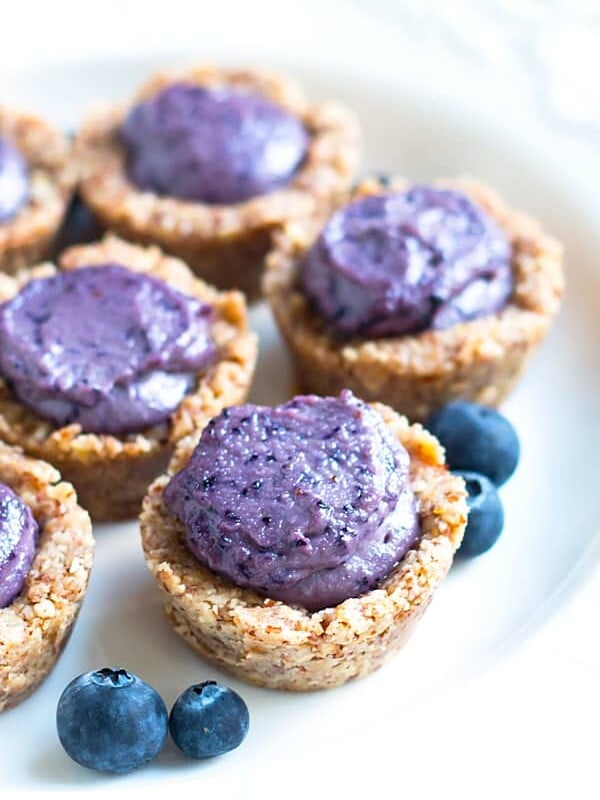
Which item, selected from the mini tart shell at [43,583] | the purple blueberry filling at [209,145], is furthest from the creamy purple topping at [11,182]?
the mini tart shell at [43,583]

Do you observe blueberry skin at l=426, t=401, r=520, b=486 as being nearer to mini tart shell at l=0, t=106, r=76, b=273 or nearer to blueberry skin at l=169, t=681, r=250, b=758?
blueberry skin at l=169, t=681, r=250, b=758

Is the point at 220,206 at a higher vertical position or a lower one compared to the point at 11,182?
higher

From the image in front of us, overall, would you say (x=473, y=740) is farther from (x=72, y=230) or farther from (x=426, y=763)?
(x=72, y=230)

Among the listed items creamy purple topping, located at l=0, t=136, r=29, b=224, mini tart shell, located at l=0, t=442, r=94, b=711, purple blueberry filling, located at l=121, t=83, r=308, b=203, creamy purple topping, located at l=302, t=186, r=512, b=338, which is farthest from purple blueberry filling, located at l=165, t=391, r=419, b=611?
creamy purple topping, located at l=0, t=136, r=29, b=224

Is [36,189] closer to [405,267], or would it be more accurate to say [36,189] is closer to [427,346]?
[405,267]

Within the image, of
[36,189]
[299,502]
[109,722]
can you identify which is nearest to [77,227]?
[36,189]

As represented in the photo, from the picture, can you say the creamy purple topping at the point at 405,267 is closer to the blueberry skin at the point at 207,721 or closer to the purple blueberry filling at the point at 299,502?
the purple blueberry filling at the point at 299,502
